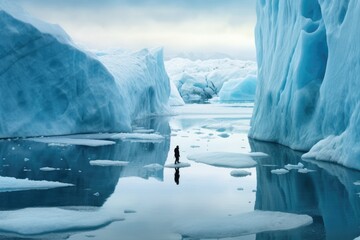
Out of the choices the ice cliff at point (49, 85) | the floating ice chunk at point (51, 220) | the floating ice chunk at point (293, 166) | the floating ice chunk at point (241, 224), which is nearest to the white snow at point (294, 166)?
the floating ice chunk at point (293, 166)

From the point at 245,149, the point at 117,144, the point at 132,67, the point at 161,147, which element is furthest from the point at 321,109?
the point at 132,67

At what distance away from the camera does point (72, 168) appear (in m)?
12.6

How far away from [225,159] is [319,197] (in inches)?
199

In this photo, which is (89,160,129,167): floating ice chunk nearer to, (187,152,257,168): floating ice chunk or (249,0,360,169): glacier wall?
(187,152,257,168): floating ice chunk

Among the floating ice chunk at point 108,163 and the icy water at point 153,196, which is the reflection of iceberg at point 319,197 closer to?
the icy water at point 153,196

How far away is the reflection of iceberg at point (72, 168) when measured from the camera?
8953mm

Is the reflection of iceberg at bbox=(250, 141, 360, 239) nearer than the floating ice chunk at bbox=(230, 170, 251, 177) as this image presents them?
Yes

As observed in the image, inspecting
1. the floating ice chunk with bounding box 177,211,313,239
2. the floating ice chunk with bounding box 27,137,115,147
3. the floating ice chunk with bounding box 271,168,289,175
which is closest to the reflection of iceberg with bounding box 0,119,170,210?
the floating ice chunk with bounding box 27,137,115,147

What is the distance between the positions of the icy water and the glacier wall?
107 cm

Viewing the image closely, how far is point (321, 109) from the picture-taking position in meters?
15.1

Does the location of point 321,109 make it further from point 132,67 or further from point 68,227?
point 132,67

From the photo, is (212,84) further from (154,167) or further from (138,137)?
(154,167)

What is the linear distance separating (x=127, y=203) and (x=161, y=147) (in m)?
8.95

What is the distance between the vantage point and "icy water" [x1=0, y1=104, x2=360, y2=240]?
7.02 meters
